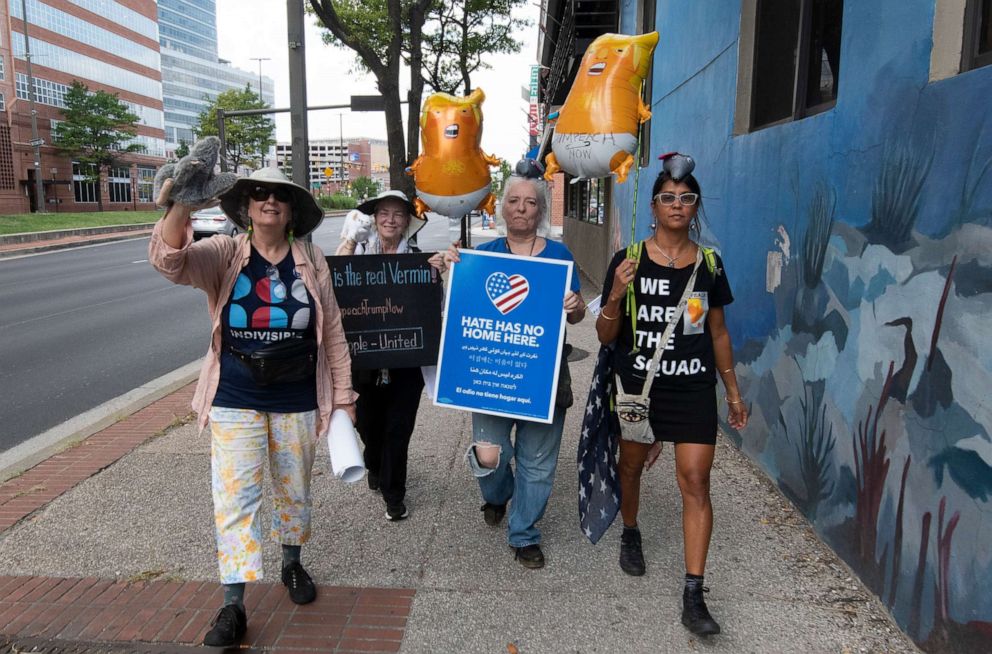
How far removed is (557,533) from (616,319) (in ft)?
4.68

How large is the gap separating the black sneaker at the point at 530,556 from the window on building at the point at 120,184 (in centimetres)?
6811

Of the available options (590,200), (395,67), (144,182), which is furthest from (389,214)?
(144,182)

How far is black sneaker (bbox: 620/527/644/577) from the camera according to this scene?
11.5 ft

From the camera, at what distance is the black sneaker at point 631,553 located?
351 centimetres

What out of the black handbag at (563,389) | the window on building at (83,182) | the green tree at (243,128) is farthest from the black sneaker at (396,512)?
the green tree at (243,128)

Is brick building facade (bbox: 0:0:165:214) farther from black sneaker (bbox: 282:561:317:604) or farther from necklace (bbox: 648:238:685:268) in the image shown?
necklace (bbox: 648:238:685:268)

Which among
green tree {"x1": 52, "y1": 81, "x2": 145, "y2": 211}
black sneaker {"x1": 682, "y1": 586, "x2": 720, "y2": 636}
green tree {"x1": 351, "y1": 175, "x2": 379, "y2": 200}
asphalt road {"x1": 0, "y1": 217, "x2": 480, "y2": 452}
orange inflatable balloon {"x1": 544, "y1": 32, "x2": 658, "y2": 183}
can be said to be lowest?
asphalt road {"x1": 0, "y1": 217, "x2": 480, "y2": 452}

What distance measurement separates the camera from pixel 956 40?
272cm

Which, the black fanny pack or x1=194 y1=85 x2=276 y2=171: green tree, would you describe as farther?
x1=194 y1=85 x2=276 y2=171: green tree

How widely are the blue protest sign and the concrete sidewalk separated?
855mm

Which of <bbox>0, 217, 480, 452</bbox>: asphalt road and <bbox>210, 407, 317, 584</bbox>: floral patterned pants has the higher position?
<bbox>210, 407, 317, 584</bbox>: floral patterned pants

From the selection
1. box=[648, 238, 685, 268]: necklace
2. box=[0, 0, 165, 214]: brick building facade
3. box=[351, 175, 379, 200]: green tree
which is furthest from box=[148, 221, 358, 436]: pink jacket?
box=[351, 175, 379, 200]: green tree

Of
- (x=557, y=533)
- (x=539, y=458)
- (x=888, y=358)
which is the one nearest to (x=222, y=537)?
(x=539, y=458)

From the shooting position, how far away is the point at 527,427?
3.54 meters
